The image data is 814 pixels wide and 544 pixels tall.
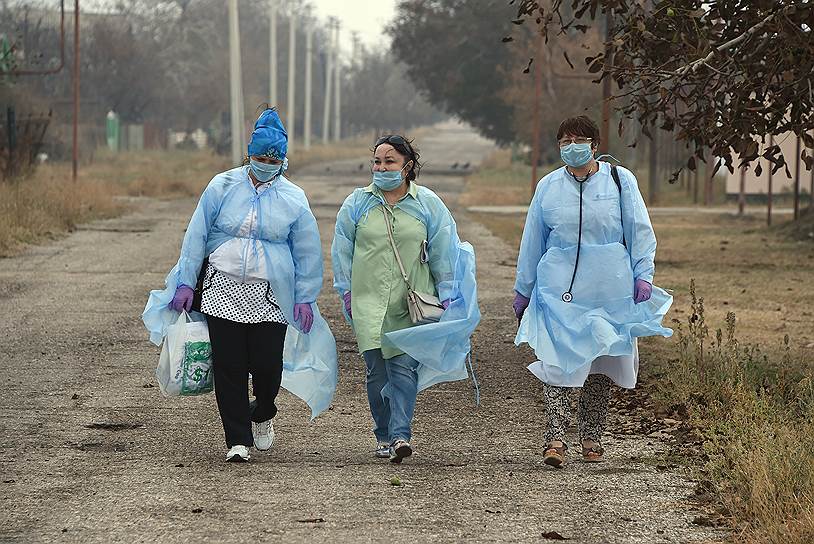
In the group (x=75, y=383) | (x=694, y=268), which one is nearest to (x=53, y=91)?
(x=694, y=268)

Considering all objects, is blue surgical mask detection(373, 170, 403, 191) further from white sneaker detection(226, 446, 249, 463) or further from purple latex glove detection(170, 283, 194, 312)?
white sneaker detection(226, 446, 249, 463)

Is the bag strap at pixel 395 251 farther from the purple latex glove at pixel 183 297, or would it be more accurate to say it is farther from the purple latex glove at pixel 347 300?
the purple latex glove at pixel 183 297

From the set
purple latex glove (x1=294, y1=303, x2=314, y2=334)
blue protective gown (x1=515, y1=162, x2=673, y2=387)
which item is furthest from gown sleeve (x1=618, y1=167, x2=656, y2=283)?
purple latex glove (x1=294, y1=303, x2=314, y2=334)

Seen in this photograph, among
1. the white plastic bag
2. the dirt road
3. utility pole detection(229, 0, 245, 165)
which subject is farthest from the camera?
utility pole detection(229, 0, 245, 165)

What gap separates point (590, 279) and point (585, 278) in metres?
0.03

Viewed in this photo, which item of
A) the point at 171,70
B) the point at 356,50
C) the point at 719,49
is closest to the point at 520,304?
the point at 719,49

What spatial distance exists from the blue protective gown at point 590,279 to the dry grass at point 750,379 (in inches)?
26.3

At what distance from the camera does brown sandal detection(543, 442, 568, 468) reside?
7.39m

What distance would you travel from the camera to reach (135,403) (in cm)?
923

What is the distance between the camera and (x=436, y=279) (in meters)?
7.77

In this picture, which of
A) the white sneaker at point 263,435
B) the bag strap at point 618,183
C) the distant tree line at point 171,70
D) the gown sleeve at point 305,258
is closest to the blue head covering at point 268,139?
the gown sleeve at point 305,258

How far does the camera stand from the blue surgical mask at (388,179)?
7.53m

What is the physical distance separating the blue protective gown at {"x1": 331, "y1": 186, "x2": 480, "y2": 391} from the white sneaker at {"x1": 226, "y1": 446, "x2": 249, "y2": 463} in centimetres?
82

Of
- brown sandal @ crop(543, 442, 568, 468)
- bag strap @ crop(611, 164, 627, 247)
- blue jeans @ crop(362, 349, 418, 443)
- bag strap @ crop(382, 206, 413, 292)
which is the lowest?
brown sandal @ crop(543, 442, 568, 468)
